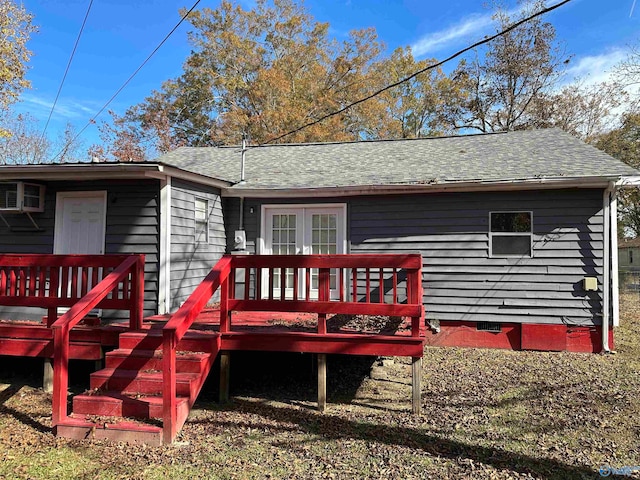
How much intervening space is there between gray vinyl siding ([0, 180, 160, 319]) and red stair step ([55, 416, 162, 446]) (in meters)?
2.68

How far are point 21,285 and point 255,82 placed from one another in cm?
1845

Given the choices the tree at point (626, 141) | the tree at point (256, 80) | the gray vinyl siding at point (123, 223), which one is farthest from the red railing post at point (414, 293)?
the tree at point (626, 141)

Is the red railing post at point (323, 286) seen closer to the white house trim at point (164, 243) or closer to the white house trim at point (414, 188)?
the white house trim at point (164, 243)

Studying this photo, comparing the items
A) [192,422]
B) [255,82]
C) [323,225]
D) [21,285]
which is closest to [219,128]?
[255,82]

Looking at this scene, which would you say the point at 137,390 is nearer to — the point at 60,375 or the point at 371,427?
the point at 60,375

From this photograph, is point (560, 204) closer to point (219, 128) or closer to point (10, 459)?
point (10, 459)

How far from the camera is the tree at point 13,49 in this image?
53.7 feet

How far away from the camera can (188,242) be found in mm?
6996

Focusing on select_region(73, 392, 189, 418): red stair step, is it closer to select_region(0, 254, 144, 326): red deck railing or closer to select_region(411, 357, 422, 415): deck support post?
select_region(0, 254, 144, 326): red deck railing

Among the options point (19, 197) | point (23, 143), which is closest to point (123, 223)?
point (19, 197)

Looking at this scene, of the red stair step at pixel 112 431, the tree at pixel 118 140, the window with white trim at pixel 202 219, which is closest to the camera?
the red stair step at pixel 112 431

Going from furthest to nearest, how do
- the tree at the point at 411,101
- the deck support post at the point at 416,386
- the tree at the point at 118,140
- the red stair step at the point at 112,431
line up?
the tree at the point at 411,101 → the tree at the point at 118,140 → the deck support post at the point at 416,386 → the red stair step at the point at 112,431

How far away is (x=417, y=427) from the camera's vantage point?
4.02 m

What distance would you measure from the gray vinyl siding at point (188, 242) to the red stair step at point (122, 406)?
2.71 m
